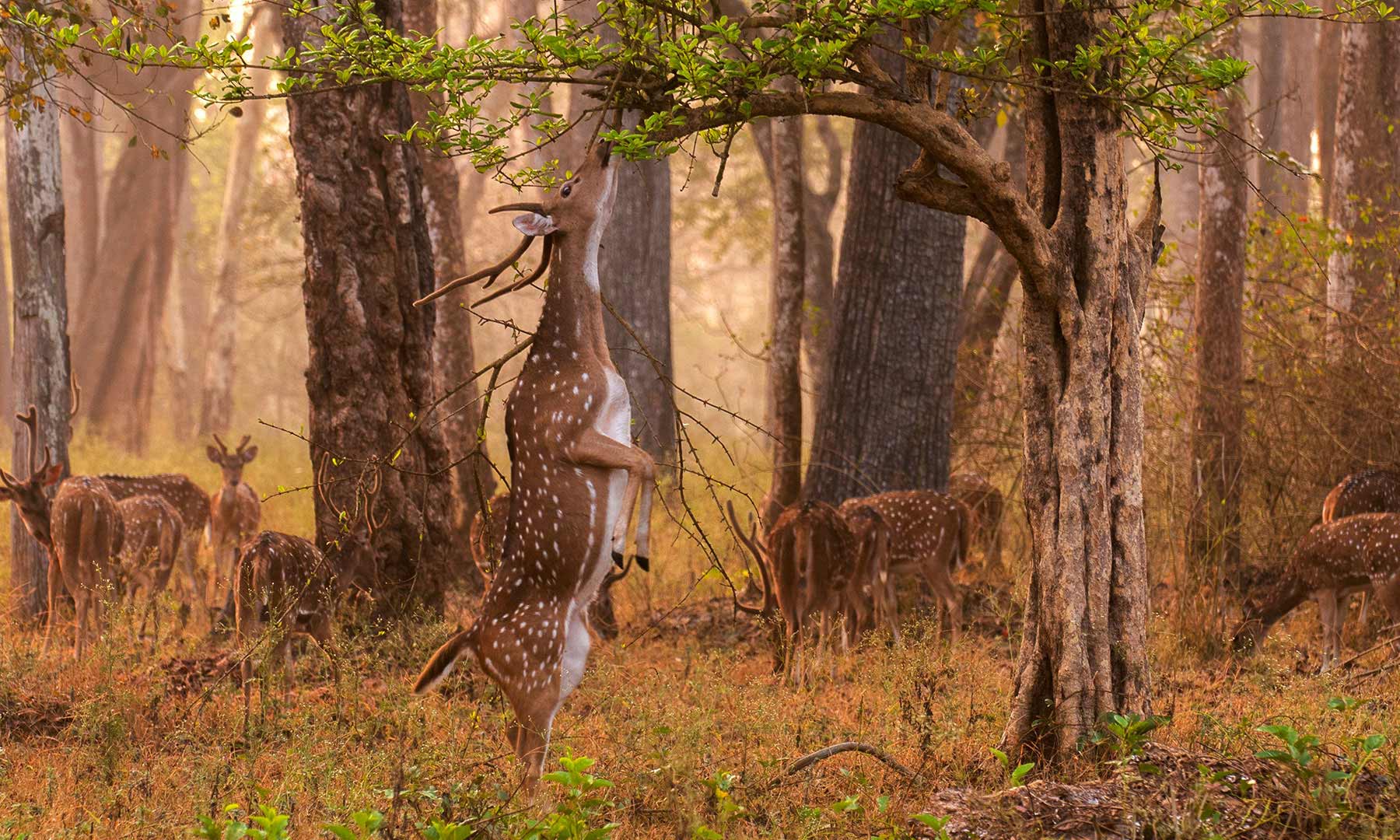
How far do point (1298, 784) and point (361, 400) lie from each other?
569 cm

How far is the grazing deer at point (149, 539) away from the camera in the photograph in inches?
365

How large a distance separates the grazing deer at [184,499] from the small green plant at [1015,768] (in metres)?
6.73

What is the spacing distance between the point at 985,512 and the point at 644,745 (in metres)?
5.58

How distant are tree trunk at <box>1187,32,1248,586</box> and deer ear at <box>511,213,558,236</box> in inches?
206

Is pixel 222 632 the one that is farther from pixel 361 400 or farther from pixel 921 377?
pixel 921 377

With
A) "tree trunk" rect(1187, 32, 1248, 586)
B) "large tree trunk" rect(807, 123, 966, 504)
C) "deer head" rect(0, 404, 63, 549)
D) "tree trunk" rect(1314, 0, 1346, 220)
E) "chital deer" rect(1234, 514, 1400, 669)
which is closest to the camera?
"chital deer" rect(1234, 514, 1400, 669)

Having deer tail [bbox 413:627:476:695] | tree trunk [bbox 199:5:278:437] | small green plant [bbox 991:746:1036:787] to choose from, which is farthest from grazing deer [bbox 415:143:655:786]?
tree trunk [bbox 199:5:278:437]

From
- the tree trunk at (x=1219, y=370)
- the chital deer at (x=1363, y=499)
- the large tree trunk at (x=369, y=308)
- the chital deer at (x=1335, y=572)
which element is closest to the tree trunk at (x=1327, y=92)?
the tree trunk at (x=1219, y=370)

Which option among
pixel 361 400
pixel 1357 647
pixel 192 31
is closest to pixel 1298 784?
pixel 1357 647

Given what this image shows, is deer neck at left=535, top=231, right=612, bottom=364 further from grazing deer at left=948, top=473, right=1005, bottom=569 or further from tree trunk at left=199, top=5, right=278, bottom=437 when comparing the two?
tree trunk at left=199, top=5, right=278, bottom=437

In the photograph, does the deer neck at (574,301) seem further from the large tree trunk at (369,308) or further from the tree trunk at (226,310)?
the tree trunk at (226,310)

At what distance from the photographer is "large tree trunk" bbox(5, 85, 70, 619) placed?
9.69m

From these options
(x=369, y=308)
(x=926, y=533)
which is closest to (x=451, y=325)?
(x=369, y=308)

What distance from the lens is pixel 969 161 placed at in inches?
209
